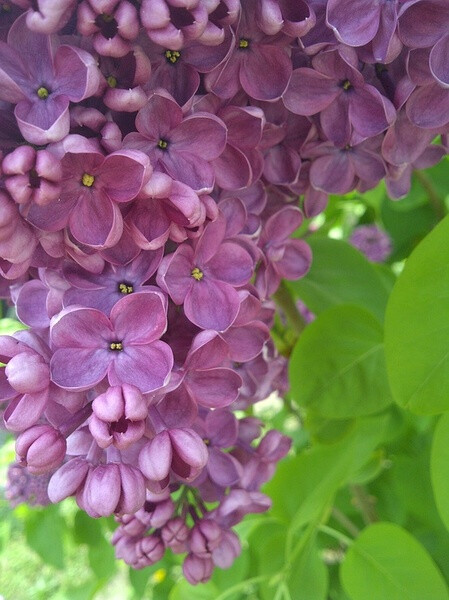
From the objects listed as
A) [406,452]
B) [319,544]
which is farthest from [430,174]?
[319,544]

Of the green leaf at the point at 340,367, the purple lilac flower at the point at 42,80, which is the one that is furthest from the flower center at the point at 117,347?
the green leaf at the point at 340,367

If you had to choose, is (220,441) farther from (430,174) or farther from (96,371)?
(430,174)

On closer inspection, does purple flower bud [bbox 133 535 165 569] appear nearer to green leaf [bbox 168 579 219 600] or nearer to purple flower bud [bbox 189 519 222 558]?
purple flower bud [bbox 189 519 222 558]

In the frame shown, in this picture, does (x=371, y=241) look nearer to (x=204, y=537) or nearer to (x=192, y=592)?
(x=192, y=592)

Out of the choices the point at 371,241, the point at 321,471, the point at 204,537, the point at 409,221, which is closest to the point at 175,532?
the point at 204,537

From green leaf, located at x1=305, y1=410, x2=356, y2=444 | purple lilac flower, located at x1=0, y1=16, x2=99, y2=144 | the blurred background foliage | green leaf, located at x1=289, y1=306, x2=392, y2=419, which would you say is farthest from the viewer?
green leaf, located at x1=305, y1=410, x2=356, y2=444

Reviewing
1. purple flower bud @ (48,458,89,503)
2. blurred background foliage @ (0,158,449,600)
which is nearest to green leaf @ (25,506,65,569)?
blurred background foliage @ (0,158,449,600)
